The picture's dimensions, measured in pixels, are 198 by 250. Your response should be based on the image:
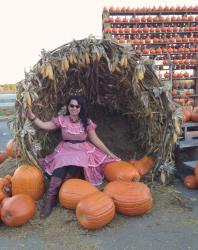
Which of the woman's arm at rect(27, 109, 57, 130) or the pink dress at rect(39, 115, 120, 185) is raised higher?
the woman's arm at rect(27, 109, 57, 130)

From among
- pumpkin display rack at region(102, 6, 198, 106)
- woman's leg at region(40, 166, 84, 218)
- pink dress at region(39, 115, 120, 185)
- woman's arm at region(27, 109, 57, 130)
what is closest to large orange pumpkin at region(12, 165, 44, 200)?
woman's leg at region(40, 166, 84, 218)

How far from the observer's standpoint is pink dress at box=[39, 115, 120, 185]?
3.99 m

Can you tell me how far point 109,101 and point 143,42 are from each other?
271 inches

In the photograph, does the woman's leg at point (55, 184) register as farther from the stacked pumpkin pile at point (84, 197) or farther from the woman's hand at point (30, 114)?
the woman's hand at point (30, 114)

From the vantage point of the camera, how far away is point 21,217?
3.04 meters

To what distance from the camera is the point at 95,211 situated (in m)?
2.96

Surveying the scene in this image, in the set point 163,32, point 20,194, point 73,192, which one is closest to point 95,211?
point 73,192

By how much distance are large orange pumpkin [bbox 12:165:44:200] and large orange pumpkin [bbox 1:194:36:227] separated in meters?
0.37

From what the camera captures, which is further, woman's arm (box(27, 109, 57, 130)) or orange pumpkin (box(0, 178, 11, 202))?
woman's arm (box(27, 109, 57, 130))

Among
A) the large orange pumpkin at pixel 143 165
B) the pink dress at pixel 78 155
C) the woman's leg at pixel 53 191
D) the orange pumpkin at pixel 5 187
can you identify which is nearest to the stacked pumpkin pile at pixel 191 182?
the large orange pumpkin at pixel 143 165

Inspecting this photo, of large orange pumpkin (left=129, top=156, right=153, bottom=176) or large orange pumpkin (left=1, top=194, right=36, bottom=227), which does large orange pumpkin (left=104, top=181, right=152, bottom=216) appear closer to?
large orange pumpkin (left=1, top=194, right=36, bottom=227)

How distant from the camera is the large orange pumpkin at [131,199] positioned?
3230 mm

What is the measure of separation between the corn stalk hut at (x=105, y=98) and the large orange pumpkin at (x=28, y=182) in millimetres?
180

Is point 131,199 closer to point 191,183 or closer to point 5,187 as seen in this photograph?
point 191,183
